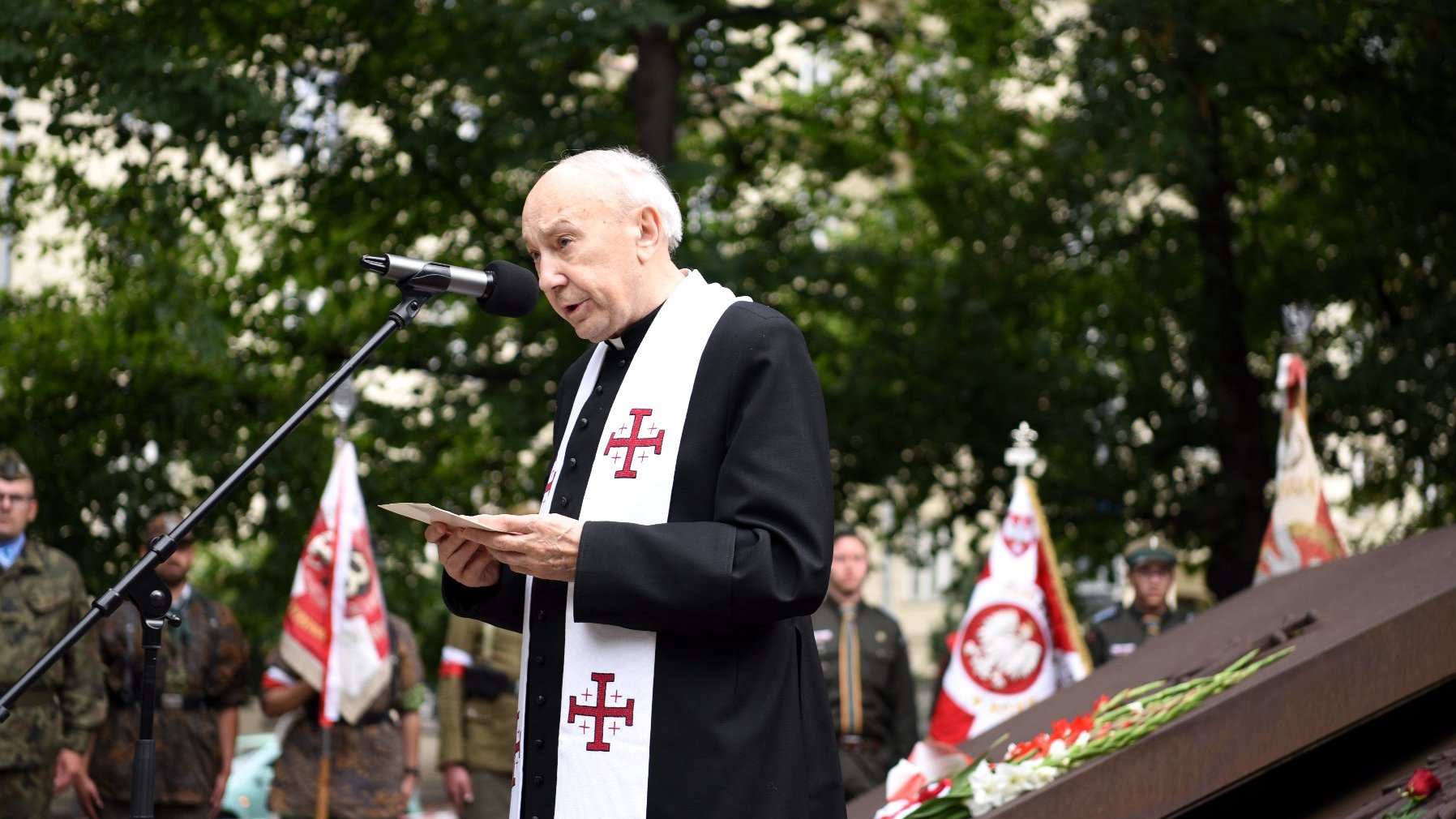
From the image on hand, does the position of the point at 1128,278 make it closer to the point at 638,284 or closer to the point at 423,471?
the point at 423,471

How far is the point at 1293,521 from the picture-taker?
739 cm

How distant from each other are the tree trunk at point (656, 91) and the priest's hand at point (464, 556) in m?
9.04

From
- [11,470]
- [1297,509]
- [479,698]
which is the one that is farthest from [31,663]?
[1297,509]

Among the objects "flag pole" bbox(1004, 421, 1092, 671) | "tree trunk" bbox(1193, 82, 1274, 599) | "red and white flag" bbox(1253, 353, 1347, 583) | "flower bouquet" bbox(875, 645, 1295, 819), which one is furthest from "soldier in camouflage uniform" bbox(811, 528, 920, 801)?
"tree trunk" bbox(1193, 82, 1274, 599)

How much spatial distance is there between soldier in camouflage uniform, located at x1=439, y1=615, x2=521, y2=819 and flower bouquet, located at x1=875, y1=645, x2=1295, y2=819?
12.2ft

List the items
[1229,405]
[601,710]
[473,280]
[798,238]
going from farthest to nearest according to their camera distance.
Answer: [1229,405] < [798,238] < [473,280] < [601,710]

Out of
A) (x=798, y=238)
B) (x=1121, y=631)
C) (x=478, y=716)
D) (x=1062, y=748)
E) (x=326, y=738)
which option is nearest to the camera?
(x=1062, y=748)

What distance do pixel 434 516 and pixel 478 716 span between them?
18.2ft

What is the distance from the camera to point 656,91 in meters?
11.8

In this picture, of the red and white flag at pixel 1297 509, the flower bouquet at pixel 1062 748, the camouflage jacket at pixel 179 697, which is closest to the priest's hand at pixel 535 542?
the flower bouquet at pixel 1062 748

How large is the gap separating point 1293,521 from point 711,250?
510 centimetres

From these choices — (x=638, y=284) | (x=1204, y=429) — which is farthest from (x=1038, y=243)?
(x=638, y=284)

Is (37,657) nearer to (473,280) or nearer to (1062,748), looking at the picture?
(473,280)

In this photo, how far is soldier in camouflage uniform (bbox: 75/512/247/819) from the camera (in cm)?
720
